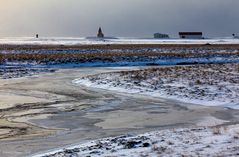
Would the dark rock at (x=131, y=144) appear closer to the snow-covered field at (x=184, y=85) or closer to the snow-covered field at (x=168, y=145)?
the snow-covered field at (x=168, y=145)

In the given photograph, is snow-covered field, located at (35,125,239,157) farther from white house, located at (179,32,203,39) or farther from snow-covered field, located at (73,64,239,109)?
white house, located at (179,32,203,39)

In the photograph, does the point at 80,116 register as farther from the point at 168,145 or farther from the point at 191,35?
the point at 191,35

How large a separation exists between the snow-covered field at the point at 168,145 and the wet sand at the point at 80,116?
1207mm

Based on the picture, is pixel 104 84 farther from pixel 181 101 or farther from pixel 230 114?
pixel 230 114

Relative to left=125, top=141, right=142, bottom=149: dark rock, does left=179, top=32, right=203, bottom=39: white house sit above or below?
below

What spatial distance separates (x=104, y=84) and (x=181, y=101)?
6.90 metres

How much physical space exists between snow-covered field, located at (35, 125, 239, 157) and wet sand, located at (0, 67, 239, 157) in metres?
1.21

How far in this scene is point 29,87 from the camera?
25203mm

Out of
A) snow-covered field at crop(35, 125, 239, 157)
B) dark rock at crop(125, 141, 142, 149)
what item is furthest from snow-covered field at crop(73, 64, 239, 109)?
dark rock at crop(125, 141, 142, 149)

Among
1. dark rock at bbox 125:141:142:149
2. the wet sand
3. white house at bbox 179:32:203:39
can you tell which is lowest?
white house at bbox 179:32:203:39

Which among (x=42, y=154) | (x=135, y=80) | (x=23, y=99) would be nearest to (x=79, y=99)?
(x=23, y=99)

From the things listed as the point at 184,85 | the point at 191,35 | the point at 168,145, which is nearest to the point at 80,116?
the point at 168,145

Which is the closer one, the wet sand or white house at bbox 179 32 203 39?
the wet sand

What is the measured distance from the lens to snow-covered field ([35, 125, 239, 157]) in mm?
9328
